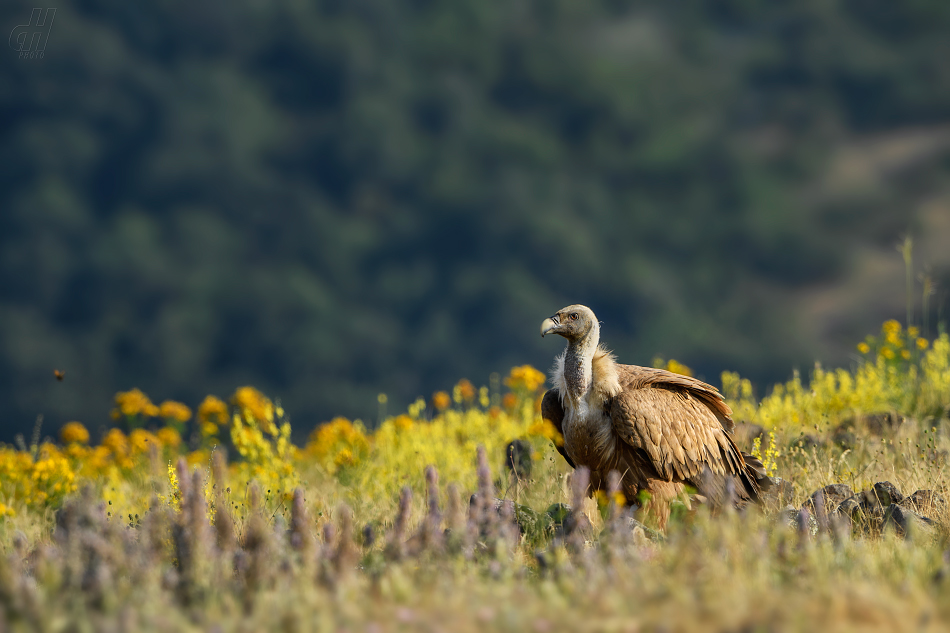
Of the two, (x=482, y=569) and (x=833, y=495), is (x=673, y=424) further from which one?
(x=482, y=569)

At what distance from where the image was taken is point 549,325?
6230 millimetres

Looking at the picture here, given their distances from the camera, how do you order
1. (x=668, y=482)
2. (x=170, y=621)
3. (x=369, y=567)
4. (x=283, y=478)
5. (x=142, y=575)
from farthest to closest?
(x=283, y=478), (x=668, y=482), (x=369, y=567), (x=142, y=575), (x=170, y=621)

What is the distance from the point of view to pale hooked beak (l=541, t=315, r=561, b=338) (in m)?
6.20

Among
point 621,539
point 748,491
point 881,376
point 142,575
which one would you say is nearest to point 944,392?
point 881,376

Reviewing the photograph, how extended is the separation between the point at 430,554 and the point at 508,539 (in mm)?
429

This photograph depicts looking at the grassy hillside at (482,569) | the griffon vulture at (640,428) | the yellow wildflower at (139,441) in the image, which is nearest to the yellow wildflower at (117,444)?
the yellow wildflower at (139,441)

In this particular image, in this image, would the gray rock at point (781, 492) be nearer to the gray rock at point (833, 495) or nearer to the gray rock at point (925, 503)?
the gray rock at point (833, 495)

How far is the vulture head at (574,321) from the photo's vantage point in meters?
6.36

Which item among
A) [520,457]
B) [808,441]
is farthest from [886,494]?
[520,457]

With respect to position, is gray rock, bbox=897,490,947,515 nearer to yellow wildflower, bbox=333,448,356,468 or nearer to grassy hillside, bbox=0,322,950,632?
grassy hillside, bbox=0,322,950,632

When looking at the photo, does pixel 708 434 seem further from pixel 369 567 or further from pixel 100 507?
pixel 100 507

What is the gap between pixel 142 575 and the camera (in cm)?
338

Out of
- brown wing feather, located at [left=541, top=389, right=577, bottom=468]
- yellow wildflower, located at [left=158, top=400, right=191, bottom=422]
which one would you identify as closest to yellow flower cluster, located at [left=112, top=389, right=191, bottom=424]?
yellow wildflower, located at [left=158, top=400, right=191, bottom=422]

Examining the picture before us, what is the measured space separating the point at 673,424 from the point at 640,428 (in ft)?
1.20
